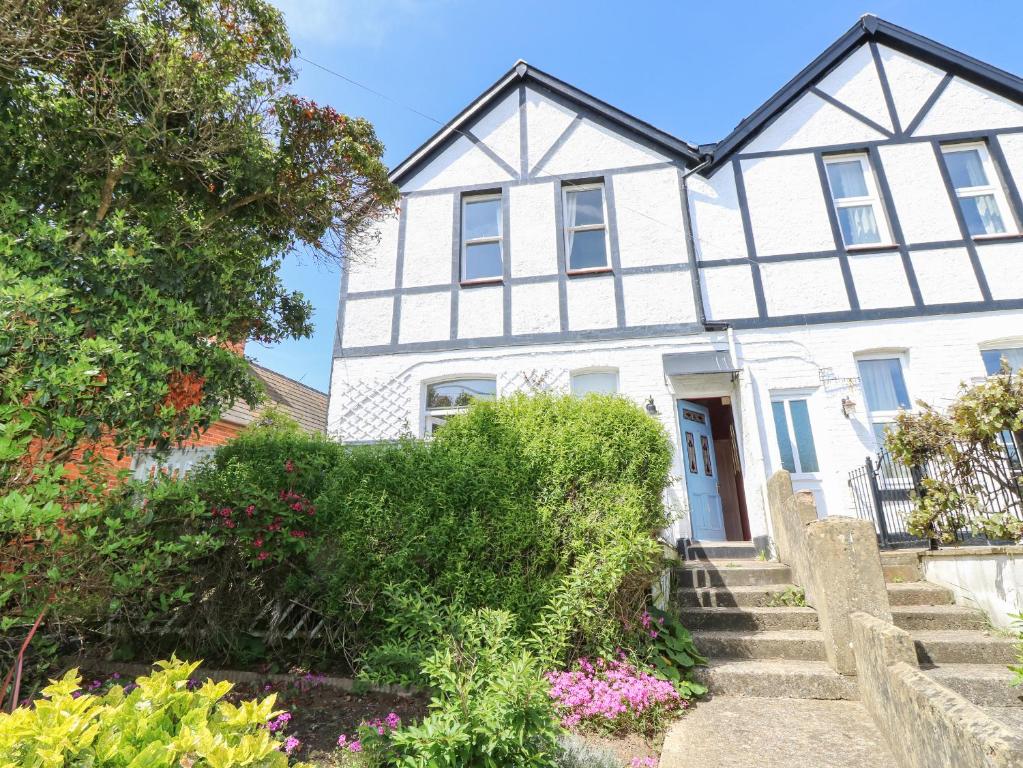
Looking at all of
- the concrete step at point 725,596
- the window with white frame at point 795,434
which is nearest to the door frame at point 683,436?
the window with white frame at point 795,434

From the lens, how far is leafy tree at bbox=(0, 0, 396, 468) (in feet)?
8.75

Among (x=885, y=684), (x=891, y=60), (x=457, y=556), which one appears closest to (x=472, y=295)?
(x=457, y=556)

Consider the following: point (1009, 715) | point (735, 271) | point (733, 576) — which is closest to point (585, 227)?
point (735, 271)

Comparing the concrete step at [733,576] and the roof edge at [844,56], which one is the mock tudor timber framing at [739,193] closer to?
the roof edge at [844,56]

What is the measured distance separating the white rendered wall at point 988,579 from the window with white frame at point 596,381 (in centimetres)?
439

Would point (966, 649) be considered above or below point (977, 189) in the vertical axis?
below

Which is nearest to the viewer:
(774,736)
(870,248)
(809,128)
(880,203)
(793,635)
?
(774,736)

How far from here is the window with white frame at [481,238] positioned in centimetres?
917

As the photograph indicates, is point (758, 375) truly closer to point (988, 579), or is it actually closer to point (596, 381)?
point (596, 381)

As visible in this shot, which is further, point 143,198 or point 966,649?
point 966,649

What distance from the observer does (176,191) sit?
3896mm

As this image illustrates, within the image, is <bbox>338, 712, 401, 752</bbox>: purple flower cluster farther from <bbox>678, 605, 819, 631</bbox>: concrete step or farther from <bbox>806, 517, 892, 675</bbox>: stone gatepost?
<bbox>806, 517, 892, 675</bbox>: stone gatepost

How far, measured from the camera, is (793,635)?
4691 mm

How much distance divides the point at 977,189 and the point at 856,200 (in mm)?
1801
